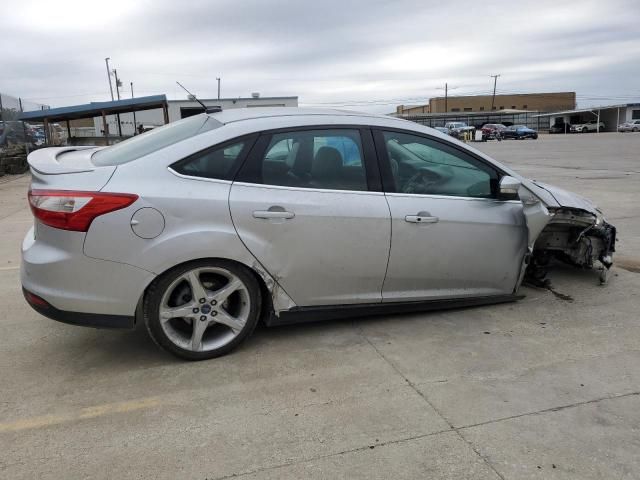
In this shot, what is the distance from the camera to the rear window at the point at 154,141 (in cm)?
345

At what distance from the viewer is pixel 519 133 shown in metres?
50.5

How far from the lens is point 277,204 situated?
3.41 meters

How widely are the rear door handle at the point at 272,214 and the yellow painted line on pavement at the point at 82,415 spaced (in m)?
1.24

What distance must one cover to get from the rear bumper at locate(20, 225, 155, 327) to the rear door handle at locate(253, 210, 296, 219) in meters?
0.73

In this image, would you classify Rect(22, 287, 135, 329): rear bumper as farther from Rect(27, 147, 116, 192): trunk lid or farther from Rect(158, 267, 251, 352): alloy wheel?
Rect(27, 147, 116, 192): trunk lid

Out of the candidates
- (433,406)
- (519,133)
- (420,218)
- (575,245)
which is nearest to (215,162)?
(420,218)

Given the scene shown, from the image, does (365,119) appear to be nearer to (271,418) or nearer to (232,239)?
(232,239)

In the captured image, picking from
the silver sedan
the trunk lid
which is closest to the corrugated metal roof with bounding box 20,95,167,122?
the silver sedan

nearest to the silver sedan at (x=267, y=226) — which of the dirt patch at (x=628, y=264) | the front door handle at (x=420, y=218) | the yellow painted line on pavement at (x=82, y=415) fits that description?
the front door handle at (x=420, y=218)

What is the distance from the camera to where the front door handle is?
371 cm

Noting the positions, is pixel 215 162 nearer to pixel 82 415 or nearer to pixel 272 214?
pixel 272 214

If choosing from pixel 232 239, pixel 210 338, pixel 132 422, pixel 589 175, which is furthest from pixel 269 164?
pixel 589 175

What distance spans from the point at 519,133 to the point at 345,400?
171 ft

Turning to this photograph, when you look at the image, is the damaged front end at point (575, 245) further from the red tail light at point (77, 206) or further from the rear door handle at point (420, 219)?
the red tail light at point (77, 206)
